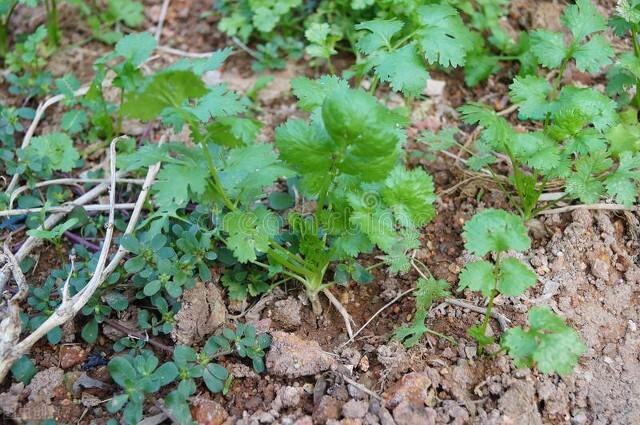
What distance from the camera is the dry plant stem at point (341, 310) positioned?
246 cm

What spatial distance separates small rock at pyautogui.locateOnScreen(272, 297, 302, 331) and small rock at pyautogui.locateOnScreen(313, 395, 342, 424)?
355 mm

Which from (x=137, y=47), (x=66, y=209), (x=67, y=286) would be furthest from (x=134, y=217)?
(x=137, y=47)

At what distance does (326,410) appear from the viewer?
2.17 m

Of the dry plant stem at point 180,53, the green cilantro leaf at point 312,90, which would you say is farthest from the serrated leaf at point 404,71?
the dry plant stem at point 180,53

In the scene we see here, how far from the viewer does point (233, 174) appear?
87.9 inches

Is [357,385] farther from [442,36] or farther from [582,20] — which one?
[582,20]

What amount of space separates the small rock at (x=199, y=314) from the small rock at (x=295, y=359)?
23 centimetres

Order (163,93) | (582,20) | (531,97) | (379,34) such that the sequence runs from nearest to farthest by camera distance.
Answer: (163,93), (379,34), (531,97), (582,20)

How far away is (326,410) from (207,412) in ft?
1.24

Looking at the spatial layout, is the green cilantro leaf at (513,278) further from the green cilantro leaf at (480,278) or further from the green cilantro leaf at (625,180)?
A: the green cilantro leaf at (625,180)

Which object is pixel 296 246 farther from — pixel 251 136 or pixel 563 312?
pixel 563 312

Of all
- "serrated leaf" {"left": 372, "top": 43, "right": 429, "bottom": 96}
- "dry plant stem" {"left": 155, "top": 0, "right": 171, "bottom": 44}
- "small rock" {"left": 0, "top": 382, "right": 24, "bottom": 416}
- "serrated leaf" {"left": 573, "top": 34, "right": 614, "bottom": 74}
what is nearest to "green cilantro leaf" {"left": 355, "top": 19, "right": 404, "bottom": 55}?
"serrated leaf" {"left": 372, "top": 43, "right": 429, "bottom": 96}

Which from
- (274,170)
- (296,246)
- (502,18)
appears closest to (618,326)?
(296,246)

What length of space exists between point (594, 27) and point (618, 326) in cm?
120
